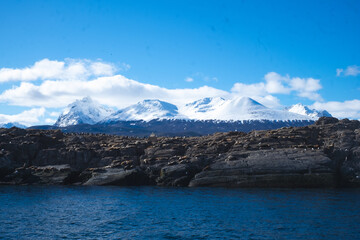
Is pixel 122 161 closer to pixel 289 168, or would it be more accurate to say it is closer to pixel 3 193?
pixel 3 193

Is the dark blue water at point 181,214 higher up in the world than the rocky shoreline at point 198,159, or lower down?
lower down

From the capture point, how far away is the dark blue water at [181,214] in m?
35.8

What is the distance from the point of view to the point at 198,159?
7988 cm

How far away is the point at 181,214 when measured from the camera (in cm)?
4516

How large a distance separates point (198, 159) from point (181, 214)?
35.1m

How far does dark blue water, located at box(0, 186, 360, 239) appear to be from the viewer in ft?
117

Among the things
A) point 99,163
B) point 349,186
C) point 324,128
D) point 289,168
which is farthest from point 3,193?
point 324,128

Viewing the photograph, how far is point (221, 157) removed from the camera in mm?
79375

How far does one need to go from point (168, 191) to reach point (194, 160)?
14.7 metres

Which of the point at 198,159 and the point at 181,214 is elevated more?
the point at 198,159

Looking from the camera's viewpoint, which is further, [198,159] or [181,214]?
[198,159]

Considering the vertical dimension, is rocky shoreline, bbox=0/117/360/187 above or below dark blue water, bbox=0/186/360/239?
above

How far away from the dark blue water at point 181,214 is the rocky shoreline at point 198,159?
7.16 meters

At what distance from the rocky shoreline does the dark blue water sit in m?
7.16
